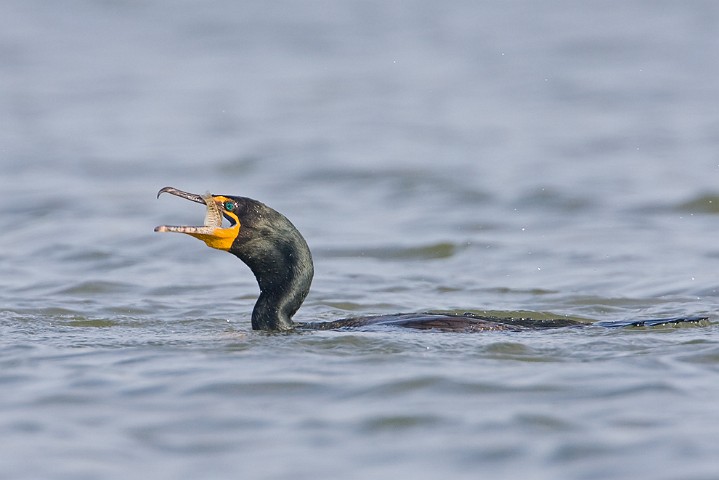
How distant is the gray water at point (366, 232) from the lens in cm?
668

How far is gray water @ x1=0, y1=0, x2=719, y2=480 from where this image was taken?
21.9 feet

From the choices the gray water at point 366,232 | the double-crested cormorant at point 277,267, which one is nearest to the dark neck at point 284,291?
the double-crested cormorant at point 277,267

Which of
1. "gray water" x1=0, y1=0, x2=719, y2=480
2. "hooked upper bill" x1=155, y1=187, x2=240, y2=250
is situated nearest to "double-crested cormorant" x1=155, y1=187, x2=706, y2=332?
"hooked upper bill" x1=155, y1=187, x2=240, y2=250

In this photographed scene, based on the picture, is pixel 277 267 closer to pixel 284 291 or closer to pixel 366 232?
pixel 284 291

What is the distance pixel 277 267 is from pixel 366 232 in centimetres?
497

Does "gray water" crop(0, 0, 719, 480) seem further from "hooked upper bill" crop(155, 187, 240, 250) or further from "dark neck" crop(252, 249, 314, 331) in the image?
"hooked upper bill" crop(155, 187, 240, 250)


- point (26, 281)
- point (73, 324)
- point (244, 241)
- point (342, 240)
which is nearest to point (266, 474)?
point (244, 241)

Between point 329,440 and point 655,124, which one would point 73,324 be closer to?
point 329,440

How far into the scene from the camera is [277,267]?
949 cm

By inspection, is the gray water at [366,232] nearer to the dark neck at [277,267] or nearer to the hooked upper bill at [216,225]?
the dark neck at [277,267]

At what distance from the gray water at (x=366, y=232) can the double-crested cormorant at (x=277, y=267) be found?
325 mm

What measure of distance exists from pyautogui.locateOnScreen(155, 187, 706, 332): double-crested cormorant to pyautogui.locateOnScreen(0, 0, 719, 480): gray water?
1.07 ft

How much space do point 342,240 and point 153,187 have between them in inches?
154

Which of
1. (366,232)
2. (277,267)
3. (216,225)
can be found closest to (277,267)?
(277,267)
